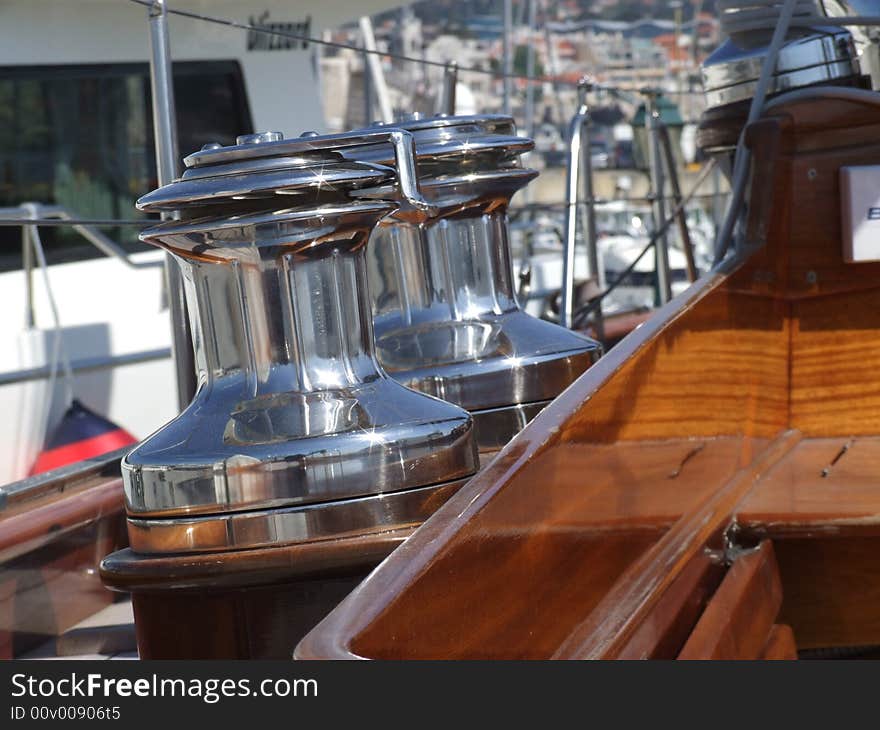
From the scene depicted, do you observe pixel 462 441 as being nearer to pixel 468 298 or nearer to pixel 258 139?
pixel 258 139

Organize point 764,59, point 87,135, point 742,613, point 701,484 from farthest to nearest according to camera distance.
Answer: point 87,135
point 764,59
point 701,484
point 742,613

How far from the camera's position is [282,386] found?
1.18 meters

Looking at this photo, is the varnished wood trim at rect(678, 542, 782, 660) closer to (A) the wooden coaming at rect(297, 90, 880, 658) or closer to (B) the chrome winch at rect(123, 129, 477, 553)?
(A) the wooden coaming at rect(297, 90, 880, 658)

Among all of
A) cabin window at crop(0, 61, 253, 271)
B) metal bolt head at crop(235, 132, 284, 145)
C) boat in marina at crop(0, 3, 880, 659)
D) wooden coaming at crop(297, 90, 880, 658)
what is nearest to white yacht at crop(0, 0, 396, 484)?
cabin window at crop(0, 61, 253, 271)

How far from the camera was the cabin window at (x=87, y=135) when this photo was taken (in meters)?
4.84

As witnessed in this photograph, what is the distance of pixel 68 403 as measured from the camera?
4.23 meters

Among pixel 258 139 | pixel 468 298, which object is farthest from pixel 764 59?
pixel 258 139

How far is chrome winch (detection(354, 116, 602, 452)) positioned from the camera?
1.56 metres

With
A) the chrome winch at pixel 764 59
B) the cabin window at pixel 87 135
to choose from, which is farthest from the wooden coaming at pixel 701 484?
the cabin window at pixel 87 135

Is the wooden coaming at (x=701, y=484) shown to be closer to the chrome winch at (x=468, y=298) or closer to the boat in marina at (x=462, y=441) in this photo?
the boat in marina at (x=462, y=441)

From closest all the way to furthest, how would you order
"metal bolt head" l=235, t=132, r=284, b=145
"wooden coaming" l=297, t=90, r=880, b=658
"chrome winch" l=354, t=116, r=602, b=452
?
"wooden coaming" l=297, t=90, r=880, b=658, "metal bolt head" l=235, t=132, r=284, b=145, "chrome winch" l=354, t=116, r=602, b=452

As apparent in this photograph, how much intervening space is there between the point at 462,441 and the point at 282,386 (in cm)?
18

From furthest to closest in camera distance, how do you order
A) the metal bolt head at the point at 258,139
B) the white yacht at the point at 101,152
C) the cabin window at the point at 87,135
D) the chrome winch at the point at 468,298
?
the cabin window at the point at 87,135 < the white yacht at the point at 101,152 < the chrome winch at the point at 468,298 < the metal bolt head at the point at 258,139

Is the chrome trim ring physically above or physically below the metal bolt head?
below
